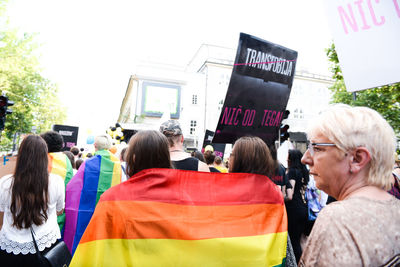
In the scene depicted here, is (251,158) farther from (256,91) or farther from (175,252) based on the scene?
(256,91)

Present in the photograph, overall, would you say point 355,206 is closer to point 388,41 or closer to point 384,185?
point 384,185

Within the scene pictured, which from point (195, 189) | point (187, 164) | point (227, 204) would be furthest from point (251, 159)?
point (187, 164)

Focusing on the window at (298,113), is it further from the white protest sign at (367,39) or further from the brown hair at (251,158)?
the brown hair at (251,158)

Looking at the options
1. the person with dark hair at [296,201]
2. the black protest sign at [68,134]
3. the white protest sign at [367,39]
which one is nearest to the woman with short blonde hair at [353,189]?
the white protest sign at [367,39]

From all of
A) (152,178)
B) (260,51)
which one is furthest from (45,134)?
(260,51)

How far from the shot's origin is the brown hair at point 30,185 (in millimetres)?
2508

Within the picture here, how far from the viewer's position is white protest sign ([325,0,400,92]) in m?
2.59

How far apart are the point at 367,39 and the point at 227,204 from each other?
2.15m

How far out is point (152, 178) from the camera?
1964 millimetres

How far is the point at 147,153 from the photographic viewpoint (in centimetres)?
209

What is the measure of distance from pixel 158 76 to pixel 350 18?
43.5 metres

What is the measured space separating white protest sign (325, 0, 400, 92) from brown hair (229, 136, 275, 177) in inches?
46.6

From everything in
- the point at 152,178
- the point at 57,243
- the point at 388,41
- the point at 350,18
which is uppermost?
the point at 350,18

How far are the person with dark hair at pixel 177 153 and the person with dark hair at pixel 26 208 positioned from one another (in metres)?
1.28
